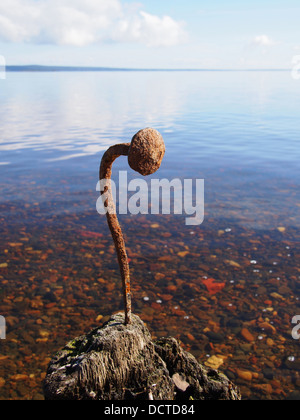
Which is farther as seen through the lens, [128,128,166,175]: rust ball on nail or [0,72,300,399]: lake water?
[0,72,300,399]: lake water

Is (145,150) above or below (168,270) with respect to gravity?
below

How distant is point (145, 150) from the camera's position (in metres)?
2.30

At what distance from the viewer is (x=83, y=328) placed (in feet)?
19.9

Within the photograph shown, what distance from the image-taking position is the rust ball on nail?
7.52 feet

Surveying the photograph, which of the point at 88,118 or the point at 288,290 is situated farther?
the point at 88,118

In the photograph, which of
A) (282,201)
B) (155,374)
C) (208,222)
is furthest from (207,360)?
(282,201)

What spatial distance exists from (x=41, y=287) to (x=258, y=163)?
12304 millimetres

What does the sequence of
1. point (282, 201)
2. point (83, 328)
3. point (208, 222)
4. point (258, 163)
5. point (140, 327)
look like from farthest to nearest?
point (258, 163)
point (282, 201)
point (208, 222)
point (83, 328)
point (140, 327)

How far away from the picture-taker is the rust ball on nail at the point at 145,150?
2.29m

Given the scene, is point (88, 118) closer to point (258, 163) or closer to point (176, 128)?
point (176, 128)

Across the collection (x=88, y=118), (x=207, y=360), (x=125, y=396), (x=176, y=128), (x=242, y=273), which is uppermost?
(x=88, y=118)

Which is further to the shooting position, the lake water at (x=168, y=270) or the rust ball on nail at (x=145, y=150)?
the lake water at (x=168, y=270)

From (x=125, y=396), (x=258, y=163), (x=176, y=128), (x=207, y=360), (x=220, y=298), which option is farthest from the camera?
(x=176, y=128)

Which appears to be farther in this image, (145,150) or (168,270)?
(168,270)
